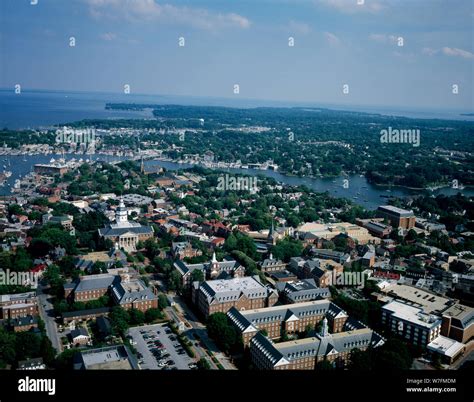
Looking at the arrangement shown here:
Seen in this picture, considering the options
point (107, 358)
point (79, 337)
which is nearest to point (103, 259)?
point (79, 337)

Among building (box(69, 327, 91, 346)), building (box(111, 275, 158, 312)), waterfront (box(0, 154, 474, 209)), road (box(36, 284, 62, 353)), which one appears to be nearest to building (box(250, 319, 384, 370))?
building (box(111, 275, 158, 312))

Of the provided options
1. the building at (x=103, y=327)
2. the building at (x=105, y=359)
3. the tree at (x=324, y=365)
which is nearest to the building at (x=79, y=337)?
the building at (x=103, y=327)

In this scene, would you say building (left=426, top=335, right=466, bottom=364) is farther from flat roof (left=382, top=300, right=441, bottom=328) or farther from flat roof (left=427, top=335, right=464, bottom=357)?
flat roof (left=382, top=300, right=441, bottom=328)

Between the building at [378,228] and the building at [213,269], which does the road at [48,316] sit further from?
the building at [378,228]

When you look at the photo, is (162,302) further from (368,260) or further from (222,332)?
(368,260)

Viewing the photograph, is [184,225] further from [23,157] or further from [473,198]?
[23,157]
